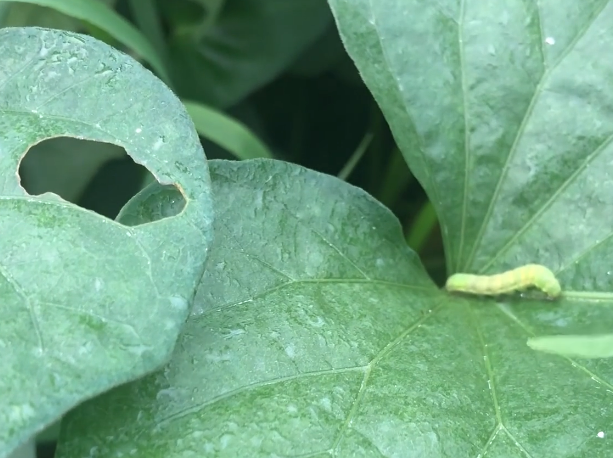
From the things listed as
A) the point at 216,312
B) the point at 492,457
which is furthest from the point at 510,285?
the point at 216,312

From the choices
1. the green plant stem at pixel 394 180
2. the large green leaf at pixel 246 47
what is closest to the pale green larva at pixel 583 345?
the green plant stem at pixel 394 180

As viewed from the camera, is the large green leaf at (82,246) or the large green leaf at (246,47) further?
the large green leaf at (246,47)

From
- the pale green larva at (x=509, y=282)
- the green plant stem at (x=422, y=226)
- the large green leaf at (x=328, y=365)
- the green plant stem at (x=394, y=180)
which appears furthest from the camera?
the green plant stem at (x=394, y=180)

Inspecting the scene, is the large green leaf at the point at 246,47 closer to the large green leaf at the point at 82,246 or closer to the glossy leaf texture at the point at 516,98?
the glossy leaf texture at the point at 516,98

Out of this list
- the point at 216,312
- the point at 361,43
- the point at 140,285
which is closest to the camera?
the point at 140,285

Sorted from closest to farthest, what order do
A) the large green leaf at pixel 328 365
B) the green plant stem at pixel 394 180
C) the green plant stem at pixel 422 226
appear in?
the large green leaf at pixel 328 365, the green plant stem at pixel 422 226, the green plant stem at pixel 394 180

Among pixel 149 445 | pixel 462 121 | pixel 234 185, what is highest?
pixel 462 121

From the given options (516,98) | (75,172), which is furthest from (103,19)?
(516,98)

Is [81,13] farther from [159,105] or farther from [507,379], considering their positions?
[507,379]

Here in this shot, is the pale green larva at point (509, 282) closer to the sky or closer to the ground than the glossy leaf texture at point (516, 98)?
closer to the ground
